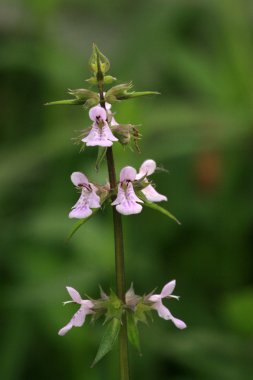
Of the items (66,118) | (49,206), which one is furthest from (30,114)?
(49,206)

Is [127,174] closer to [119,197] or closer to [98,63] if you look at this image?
[119,197]

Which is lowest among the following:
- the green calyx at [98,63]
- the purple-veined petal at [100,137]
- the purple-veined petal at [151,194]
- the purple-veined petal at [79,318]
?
the purple-veined petal at [79,318]

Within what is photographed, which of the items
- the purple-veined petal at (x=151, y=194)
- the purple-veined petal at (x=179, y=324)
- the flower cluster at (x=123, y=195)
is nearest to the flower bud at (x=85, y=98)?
the flower cluster at (x=123, y=195)

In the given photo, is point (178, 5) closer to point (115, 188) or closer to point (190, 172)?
point (190, 172)

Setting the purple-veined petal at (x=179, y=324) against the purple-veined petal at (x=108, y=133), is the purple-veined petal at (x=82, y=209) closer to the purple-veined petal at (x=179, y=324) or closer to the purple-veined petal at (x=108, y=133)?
the purple-veined petal at (x=108, y=133)

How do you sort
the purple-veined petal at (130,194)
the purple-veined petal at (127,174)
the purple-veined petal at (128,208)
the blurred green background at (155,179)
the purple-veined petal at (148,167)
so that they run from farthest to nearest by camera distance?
the blurred green background at (155,179) < the purple-veined petal at (148,167) < the purple-veined petal at (127,174) < the purple-veined petal at (130,194) < the purple-veined petal at (128,208)

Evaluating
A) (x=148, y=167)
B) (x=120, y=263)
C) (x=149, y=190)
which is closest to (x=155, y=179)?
(x=148, y=167)

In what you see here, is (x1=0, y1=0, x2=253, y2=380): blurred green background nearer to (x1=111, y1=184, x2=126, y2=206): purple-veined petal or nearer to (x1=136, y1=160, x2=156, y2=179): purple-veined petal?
(x1=136, y1=160, x2=156, y2=179): purple-veined petal
